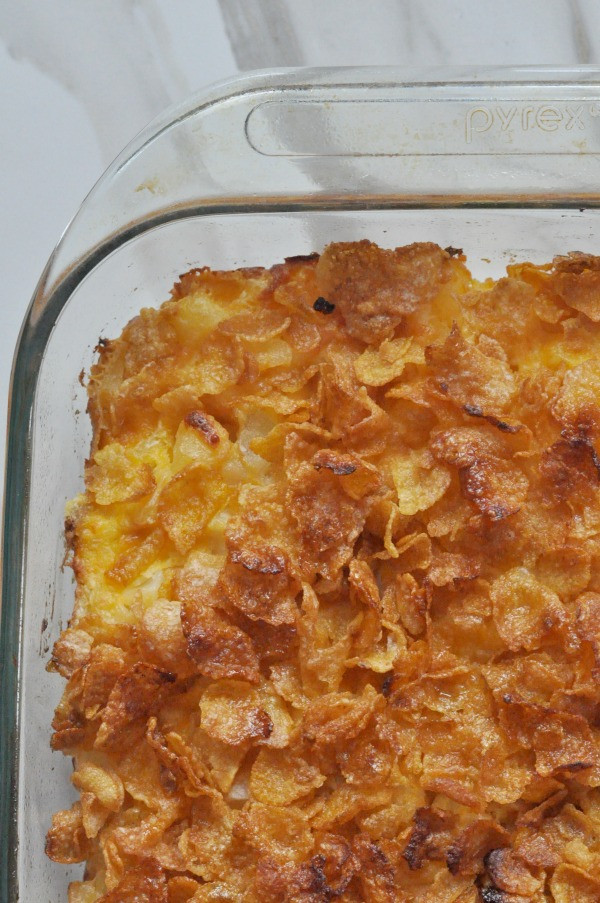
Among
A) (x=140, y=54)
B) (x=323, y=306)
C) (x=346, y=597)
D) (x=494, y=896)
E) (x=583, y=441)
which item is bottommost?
(x=494, y=896)

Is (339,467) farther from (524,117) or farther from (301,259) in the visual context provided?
(524,117)

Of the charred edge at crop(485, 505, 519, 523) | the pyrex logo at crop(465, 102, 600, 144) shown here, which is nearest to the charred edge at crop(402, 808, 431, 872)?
the charred edge at crop(485, 505, 519, 523)

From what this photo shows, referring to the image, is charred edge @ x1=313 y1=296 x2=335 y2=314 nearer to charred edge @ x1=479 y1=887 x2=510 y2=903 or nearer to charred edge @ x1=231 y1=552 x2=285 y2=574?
charred edge @ x1=231 y1=552 x2=285 y2=574

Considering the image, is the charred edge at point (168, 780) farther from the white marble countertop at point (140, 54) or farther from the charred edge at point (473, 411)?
the white marble countertop at point (140, 54)

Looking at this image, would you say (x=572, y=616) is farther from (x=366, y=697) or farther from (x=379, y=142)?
(x=379, y=142)

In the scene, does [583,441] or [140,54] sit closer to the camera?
[583,441]

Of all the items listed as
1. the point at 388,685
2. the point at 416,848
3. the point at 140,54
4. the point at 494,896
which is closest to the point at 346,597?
the point at 388,685
